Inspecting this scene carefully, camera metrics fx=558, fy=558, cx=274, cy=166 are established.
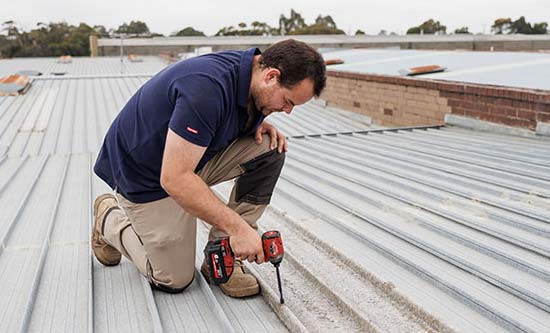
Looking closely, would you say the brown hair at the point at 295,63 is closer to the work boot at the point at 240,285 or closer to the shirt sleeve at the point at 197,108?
the shirt sleeve at the point at 197,108

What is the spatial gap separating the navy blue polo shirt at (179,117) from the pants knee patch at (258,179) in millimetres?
162

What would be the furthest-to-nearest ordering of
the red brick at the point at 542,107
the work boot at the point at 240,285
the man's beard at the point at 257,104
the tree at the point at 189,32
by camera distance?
1. the tree at the point at 189,32
2. the red brick at the point at 542,107
3. the work boot at the point at 240,285
4. the man's beard at the point at 257,104

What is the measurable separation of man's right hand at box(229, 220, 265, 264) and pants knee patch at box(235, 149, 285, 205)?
423mm

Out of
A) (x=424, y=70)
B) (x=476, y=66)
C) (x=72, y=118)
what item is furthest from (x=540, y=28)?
(x=72, y=118)

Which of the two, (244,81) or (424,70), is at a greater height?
(424,70)

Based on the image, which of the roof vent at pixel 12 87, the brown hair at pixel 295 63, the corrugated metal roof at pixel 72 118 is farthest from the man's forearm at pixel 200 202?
the roof vent at pixel 12 87

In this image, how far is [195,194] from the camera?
207 cm

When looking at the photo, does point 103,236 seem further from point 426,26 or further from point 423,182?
point 426,26

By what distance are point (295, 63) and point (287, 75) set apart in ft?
0.18

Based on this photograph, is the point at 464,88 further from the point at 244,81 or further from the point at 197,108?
the point at 197,108

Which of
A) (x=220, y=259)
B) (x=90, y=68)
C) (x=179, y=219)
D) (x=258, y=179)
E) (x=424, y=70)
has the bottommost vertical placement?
(x=220, y=259)

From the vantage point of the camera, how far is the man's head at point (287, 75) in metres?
2.10

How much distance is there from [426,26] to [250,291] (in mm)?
47255

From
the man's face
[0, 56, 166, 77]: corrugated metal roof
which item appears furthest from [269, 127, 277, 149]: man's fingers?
[0, 56, 166, 77]: corrugated metal roof
